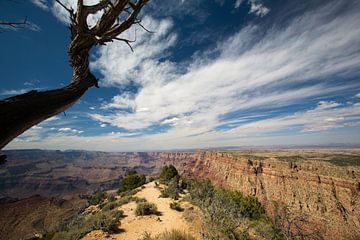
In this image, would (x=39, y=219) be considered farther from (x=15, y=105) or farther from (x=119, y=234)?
(x=15, y=105)

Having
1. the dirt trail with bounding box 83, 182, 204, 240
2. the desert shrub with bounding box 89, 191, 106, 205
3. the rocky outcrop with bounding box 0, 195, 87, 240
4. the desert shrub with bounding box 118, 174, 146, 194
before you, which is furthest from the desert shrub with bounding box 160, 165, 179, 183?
the rocky outcrop with bounding box 0, 195, 87, 240

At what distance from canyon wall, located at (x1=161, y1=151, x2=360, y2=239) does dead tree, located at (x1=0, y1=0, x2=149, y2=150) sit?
3319 cm

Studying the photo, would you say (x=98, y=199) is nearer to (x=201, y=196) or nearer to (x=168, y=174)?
(x=168, y=174)

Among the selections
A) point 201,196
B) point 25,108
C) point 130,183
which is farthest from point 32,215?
point 25,108

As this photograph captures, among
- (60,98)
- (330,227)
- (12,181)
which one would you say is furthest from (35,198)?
(12,181)

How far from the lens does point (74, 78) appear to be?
7.89 feet

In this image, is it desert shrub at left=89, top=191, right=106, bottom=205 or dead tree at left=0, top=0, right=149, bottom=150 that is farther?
desert shrub at left=89, top=191, right=106, bottom=205

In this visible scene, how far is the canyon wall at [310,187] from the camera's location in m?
37.7

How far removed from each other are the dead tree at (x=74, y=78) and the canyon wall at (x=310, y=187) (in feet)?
109

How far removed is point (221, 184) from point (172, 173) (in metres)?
46.6

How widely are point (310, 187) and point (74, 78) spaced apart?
58.4 meters

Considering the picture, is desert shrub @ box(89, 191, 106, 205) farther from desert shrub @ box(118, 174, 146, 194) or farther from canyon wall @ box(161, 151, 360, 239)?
canyon wall @ box(161, 151, 360, 239)

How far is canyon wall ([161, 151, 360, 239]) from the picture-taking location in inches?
1483

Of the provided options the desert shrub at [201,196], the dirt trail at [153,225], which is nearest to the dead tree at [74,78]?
the dirt trail at [153,225]
